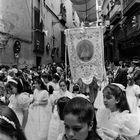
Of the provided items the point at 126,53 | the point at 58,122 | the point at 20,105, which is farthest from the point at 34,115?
the point at 126,53

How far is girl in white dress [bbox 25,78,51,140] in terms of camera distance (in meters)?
5.71

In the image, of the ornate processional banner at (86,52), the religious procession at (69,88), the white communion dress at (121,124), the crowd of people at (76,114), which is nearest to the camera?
the crowd of people at (76,114)

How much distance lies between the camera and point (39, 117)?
589 cm

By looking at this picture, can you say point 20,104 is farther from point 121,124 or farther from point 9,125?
point 9,125

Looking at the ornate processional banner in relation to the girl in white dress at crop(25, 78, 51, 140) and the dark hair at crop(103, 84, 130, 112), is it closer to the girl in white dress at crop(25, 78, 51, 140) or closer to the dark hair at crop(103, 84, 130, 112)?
the girl in white dress at crop(25, 78, 51, 140)

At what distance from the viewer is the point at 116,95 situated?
363 cm

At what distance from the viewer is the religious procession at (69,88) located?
2.38 metres

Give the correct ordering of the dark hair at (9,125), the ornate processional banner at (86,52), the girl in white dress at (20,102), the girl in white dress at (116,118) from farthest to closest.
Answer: the ornate processional banner at (86,52) → the girl in white dress at (20,102) → the girl in white dress at (116,118) → the dark hair at (9,125)

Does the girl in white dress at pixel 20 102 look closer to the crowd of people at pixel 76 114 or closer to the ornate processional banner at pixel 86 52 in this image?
the crowd of people at pixel 76 114

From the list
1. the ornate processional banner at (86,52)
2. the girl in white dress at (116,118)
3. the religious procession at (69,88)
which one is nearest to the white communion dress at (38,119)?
the religious procession at (69,88)

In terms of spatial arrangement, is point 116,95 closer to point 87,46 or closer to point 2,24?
point 87,46

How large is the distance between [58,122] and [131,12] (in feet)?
64.2

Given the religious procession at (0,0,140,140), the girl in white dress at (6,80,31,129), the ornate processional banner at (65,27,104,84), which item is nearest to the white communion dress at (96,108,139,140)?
the religious procession at (0,0,140,140)

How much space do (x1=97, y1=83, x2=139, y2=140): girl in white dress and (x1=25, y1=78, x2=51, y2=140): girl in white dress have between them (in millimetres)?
2111
